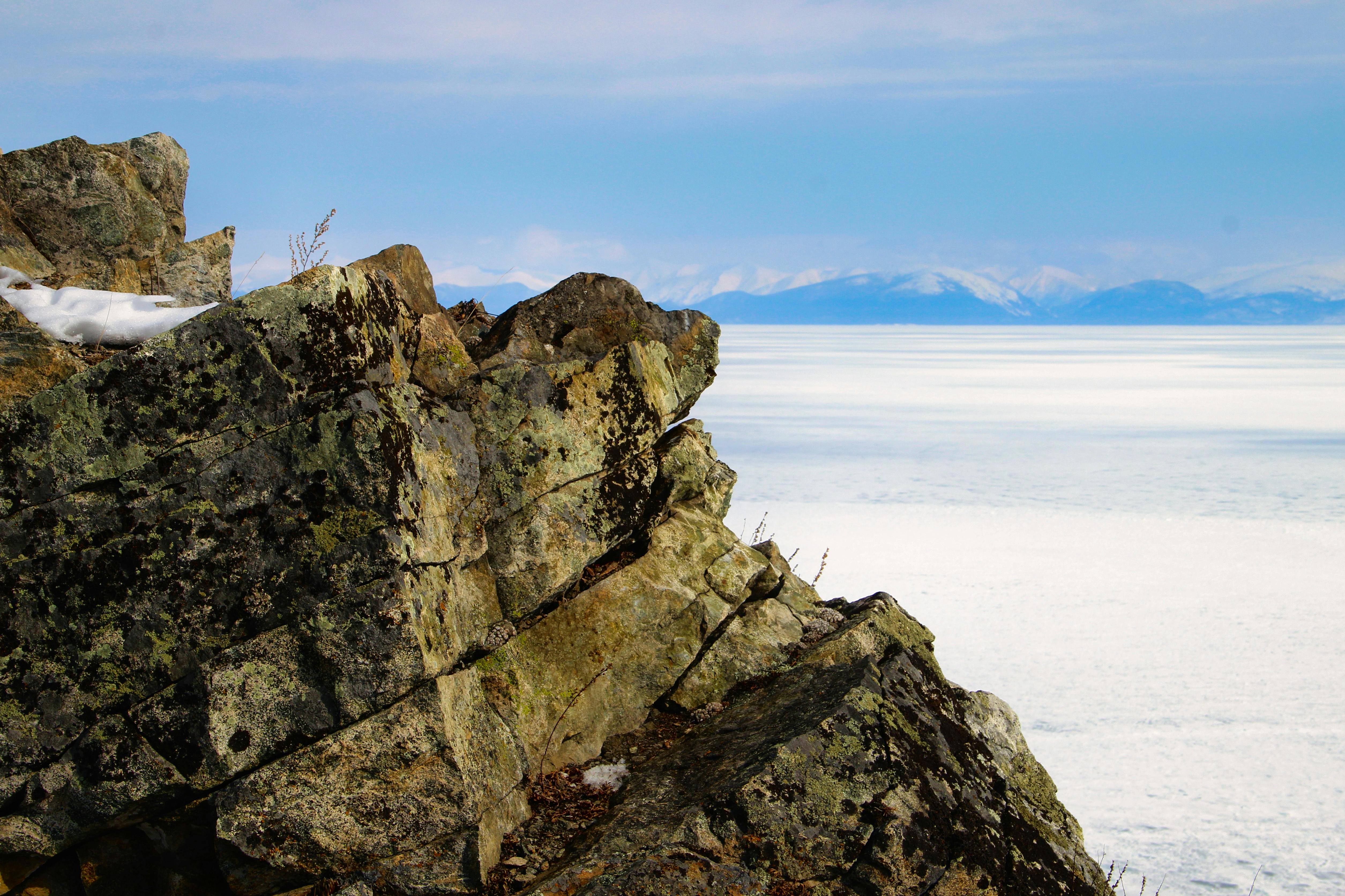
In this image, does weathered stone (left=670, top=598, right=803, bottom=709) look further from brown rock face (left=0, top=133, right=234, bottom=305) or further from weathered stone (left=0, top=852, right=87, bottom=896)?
brown rock face (left=0, top=133, right=234, bottom=305)

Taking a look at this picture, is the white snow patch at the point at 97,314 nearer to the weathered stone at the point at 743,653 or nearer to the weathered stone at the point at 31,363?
the weathered stone at the point at 31,363

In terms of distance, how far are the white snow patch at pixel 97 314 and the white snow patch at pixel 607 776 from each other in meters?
4.61

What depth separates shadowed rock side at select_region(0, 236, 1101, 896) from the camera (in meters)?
5.71

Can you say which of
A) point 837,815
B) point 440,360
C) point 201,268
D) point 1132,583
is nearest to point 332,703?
point 440,360

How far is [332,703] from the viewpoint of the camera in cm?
584

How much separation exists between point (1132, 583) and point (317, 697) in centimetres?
2543

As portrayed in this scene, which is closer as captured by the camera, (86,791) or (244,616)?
(86,791)

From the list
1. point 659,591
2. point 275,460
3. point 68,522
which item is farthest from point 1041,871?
point 68,522

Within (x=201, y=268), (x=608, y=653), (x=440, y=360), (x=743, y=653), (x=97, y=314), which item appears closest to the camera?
(x=97, y=314)

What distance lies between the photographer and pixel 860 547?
2948 centimetres

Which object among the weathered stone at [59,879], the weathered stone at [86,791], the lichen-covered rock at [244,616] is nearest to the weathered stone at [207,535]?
the lichen-covered rock at [244,616]

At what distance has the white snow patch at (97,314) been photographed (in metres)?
7.03

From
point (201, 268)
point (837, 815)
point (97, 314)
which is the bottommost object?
point (837, 815)

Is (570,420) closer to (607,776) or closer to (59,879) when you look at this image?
(607,776)
